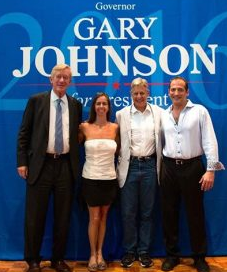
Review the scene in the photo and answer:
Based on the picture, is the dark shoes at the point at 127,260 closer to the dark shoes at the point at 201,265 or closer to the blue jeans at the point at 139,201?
the blue jeans at the point at 139,201

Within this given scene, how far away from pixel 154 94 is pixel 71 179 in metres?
A: 1.13

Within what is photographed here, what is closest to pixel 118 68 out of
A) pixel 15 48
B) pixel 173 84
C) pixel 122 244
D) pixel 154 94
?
pixel 154 94

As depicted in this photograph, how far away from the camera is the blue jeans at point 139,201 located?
Answer: 334 centimetres

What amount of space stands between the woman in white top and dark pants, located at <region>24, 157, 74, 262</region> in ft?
0.60

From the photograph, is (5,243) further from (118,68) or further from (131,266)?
(118,68)

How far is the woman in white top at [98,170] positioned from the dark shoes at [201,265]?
0.80m

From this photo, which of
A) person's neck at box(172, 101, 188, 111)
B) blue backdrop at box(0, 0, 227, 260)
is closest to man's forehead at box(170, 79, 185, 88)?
person's neck at box(172, 101, 188, 111)

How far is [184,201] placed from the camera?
3258 mm

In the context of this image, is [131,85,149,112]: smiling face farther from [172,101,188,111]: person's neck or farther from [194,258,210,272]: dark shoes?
[194,258,210,272]: dark shoes

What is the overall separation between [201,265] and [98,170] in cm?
120

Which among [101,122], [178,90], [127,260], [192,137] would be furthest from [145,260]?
[178,90]

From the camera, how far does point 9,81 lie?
3570 mm

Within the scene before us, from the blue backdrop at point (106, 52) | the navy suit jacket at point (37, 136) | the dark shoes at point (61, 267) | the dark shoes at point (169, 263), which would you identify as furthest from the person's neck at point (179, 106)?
the dark shoes at point (61, 267)

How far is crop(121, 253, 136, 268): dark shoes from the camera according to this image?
3.38m
